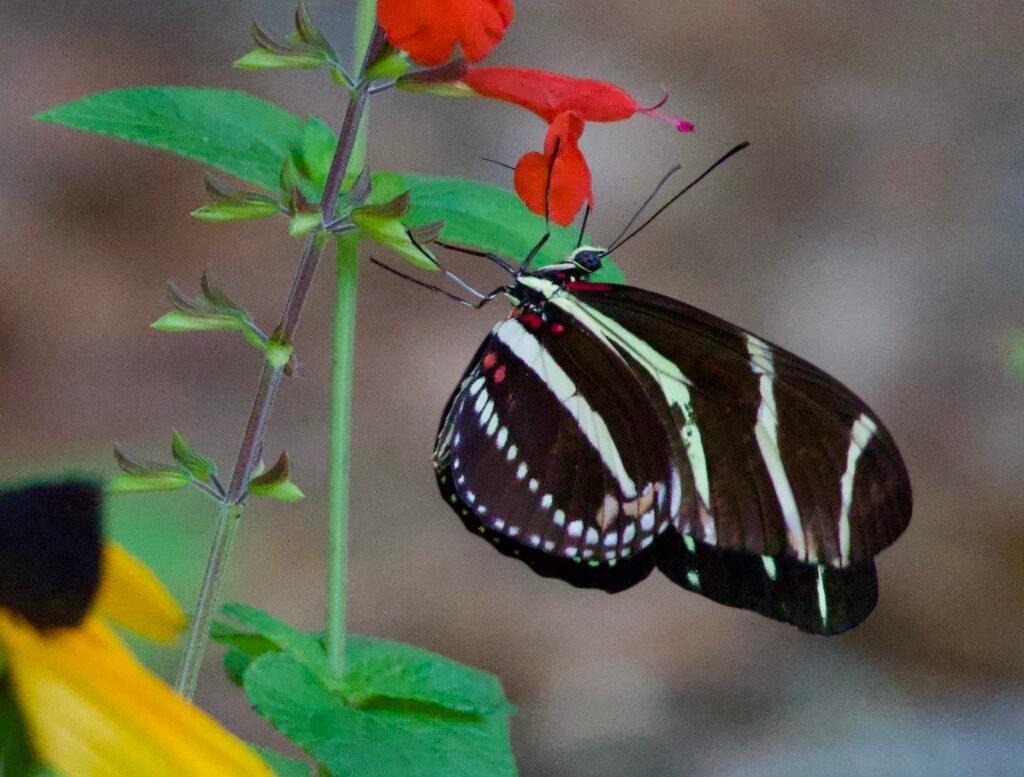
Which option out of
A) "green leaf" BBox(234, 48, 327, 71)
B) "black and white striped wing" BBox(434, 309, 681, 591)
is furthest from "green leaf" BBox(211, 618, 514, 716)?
"green leaf" BBox(234, 48, 327, 71)

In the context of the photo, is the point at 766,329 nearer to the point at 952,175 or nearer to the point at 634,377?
the point at 952,175

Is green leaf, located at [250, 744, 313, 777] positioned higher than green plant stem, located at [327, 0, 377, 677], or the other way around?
green plant stem, located at [327, 0, 377, 677]

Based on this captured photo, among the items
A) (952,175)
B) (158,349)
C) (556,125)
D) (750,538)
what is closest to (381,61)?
(556,125)

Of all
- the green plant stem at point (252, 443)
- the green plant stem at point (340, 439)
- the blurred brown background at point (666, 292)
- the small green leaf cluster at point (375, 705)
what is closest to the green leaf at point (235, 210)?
the green plant stem at point (252, 443)

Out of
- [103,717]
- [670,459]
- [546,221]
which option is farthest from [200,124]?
[103,717]

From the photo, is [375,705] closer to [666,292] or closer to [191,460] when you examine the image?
[191,460]

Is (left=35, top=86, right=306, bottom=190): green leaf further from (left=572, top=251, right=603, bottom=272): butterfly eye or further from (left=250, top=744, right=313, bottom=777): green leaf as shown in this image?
(left=250, top=744, right=313, bottom=777): green leaf

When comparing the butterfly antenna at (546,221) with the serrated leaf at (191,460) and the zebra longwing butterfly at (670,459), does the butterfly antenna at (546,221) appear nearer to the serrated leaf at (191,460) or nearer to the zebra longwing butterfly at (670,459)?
the zebra longwing butterfly at (670,459)
